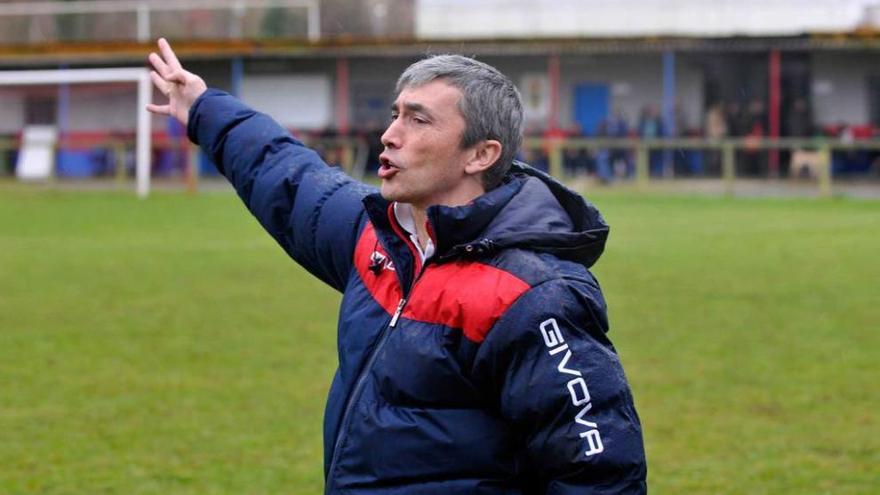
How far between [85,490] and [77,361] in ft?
10.8

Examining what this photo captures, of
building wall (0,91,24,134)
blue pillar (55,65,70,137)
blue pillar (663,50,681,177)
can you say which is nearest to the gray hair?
blue pillar (663,50,681,177)

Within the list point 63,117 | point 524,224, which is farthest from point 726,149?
point 524,224

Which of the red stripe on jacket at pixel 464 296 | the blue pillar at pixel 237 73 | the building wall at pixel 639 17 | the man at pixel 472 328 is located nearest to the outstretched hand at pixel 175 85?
the man at pixel 472 328

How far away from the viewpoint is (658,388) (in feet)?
28.2

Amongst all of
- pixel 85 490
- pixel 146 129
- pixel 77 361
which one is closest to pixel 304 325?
pixel 77 361

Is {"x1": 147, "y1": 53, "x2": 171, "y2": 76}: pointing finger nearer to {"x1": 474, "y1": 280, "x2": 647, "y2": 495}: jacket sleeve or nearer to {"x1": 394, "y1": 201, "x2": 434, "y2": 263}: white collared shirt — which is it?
{"x1": 394, "y1": 201, "x2": 434, "y2": 263}: white collared shirt

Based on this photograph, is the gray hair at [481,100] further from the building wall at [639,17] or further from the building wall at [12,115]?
the building wall at [12,115]

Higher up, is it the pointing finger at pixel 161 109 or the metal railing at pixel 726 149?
the pointing finger at pixel 161 109

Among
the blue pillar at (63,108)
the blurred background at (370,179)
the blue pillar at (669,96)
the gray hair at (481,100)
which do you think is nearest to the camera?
the gray hair at (481,100)

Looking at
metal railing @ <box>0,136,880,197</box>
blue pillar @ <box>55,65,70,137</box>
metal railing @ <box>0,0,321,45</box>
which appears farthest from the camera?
blue pillar @ <box>55,65,70,137</box>

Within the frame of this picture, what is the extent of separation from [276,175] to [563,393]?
3.96 feet

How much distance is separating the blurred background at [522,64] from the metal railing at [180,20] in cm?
4

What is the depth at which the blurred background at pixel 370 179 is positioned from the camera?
23.9 ft

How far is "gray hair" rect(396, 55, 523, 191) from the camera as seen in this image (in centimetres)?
323
